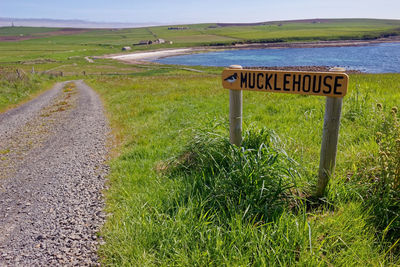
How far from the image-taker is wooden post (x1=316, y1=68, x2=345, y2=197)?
10.5 feet

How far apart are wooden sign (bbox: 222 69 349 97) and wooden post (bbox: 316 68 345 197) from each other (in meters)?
0.16

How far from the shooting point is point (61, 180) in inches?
219

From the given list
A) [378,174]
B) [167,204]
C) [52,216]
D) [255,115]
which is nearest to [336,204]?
[378,174]

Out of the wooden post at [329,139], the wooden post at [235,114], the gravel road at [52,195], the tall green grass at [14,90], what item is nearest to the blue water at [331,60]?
the tall green grass at [14,90]

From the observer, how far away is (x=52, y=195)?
4922mm

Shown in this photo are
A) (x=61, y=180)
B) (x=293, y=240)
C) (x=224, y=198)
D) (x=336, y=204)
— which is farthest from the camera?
(x=61, y=180)

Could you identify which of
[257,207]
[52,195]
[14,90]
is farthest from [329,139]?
[14,90]

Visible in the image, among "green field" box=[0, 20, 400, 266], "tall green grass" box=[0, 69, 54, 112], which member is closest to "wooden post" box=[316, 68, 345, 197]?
"green field" box=[0, 20, 400, 266]

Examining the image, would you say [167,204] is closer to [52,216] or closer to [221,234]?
[221,234]

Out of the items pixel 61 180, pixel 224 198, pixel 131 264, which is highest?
pixel 224 198

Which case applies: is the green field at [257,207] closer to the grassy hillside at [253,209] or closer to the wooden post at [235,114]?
the grassy hillside at [253,209]

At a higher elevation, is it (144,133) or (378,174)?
(378,174)

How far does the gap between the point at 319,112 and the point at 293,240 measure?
540 cm

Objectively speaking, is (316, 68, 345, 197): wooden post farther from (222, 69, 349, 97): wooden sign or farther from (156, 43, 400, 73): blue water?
(156, 43, 400, 73): blue water
